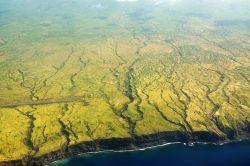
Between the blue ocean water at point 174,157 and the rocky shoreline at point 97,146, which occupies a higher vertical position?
the rocky shoreline at point 97,146

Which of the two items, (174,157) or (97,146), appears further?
(97,146)

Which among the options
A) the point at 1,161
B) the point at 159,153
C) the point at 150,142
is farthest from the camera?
the point at 150,142

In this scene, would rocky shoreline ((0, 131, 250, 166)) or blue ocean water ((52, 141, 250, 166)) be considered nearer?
blue ocean water ((52, 141, 250, 166))

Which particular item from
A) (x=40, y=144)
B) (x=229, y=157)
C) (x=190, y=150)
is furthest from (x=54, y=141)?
(x=229, y=157)

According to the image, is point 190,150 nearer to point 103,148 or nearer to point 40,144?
point 103,148

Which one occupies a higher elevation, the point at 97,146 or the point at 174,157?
the point at 97,146

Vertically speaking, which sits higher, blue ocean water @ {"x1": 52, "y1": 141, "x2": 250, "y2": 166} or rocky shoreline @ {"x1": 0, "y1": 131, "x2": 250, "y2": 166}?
rocky shoreline @ {"x1": 0, "y1": 131, "x2": 250, "y2": 166}

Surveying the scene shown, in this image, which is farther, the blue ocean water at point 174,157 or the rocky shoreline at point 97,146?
the rocky shoreline at point 97,146

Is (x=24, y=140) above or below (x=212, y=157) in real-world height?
above
